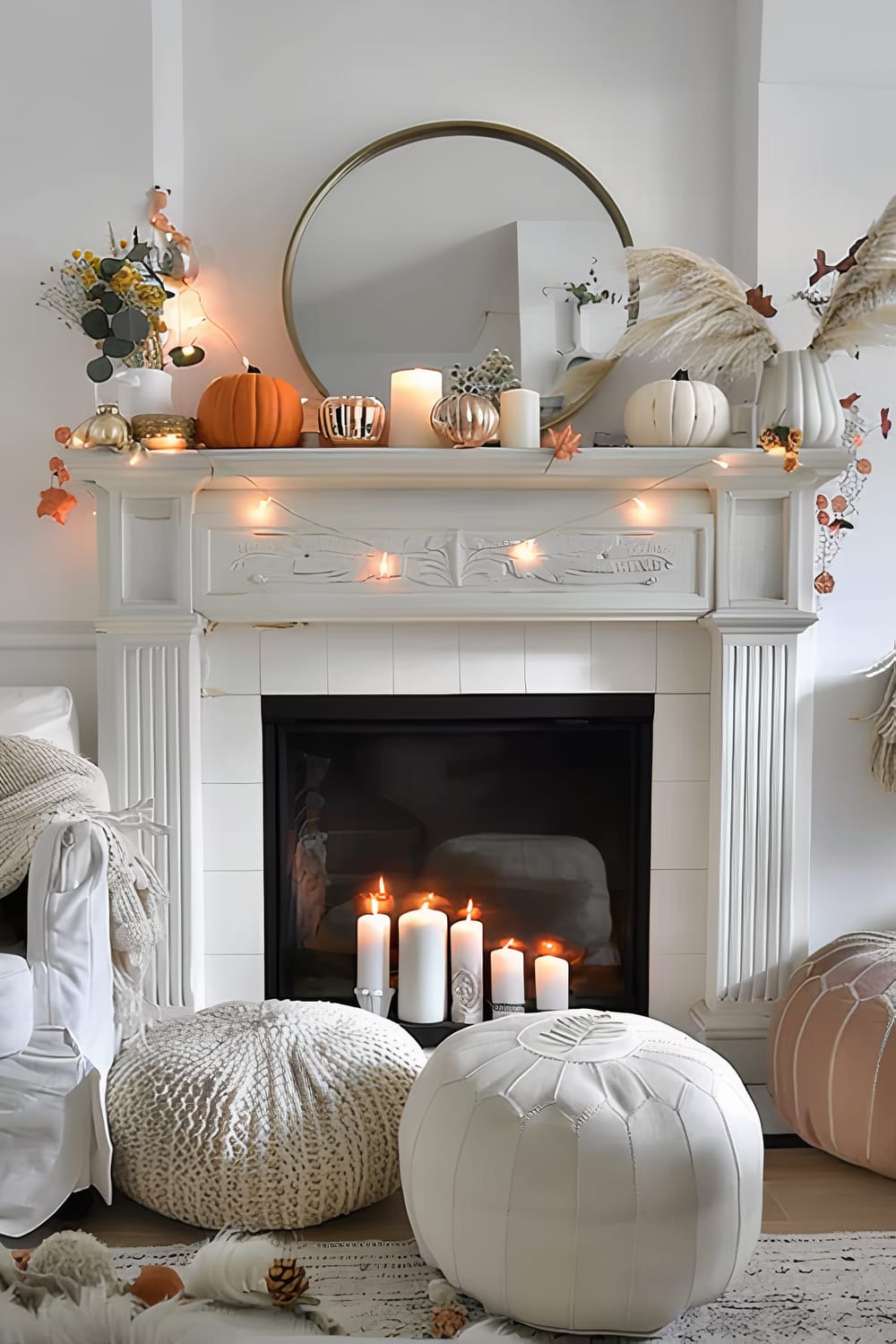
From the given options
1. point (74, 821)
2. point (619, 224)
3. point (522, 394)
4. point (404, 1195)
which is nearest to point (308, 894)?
point (74, 821)

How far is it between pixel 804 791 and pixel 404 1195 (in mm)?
1263

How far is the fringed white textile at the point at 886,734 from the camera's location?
7.86ft

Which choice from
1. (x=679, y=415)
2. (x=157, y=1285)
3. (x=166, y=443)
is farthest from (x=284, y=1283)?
(x=679, y=415)

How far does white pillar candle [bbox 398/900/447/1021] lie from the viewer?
2.40 m

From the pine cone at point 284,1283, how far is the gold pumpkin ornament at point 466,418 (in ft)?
4.88

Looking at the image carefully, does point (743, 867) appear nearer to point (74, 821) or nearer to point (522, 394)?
point (522, 394)

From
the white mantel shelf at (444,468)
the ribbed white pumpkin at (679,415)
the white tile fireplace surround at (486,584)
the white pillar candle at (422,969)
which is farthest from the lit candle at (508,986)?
the ribbed white pumpkin at (679,415)

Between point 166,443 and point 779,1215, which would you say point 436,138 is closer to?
point 166,443

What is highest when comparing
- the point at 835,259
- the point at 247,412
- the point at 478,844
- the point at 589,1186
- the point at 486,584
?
the point at 835,259

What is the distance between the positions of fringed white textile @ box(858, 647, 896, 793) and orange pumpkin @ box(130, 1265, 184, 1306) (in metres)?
1.93

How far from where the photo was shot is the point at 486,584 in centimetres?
229

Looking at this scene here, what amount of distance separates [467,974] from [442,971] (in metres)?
0.05

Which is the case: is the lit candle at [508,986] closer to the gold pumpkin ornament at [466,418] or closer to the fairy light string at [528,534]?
the fairy light string at [528,534]

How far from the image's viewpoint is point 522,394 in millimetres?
2221
